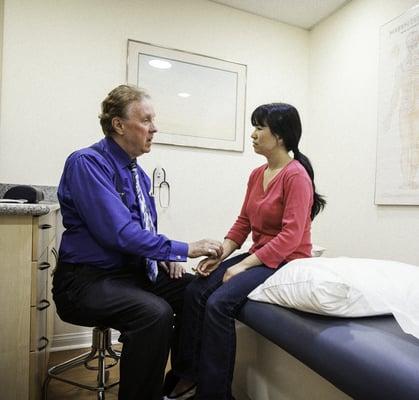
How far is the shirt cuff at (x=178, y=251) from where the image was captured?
4.28 feet

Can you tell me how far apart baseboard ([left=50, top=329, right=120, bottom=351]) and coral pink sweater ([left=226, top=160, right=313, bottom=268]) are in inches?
54.9

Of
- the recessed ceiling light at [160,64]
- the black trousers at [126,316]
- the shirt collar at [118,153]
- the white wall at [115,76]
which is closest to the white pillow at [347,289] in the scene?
the black trousers at [126,316]

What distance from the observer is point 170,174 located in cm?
247

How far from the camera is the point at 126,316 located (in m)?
1.19

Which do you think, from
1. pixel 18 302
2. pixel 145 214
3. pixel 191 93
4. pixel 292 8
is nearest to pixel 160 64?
pixel 191 93

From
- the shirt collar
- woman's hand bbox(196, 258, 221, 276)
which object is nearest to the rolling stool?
woman's hand bbox(196, 258, 221, 276)

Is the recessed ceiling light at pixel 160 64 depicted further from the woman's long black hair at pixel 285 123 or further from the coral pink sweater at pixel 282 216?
the coral pink sweater at pixel 282 216

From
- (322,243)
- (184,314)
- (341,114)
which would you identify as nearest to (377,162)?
(341,114)

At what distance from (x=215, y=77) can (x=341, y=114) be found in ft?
3.19

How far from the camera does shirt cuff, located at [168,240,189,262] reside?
4.28 feet

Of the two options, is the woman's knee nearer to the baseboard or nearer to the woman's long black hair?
the woman's long black hair

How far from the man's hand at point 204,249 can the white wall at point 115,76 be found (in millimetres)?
1054

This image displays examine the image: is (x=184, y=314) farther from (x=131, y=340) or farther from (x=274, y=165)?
(x=274, y=165)

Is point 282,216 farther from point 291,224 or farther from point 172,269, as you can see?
point 172,269
